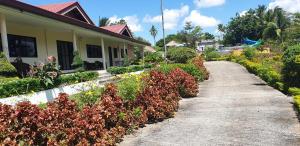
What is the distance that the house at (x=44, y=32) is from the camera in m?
12.7

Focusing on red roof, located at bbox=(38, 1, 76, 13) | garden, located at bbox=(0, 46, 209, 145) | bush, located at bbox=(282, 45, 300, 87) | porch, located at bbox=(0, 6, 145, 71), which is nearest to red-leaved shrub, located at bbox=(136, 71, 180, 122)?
garden, located at bbox=(0, 46, 209, 145)

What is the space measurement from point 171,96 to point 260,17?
80.8 meters

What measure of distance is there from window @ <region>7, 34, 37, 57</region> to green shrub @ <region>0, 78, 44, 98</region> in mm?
5235

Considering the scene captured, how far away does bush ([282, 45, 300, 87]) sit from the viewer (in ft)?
46.2

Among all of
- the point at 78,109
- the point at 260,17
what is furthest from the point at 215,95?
the point at 260,17

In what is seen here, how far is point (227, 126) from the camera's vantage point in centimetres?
841

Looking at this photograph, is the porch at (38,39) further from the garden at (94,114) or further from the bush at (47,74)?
the garden at (94,114)

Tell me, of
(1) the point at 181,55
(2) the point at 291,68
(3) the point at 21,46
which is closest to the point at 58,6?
(3) the point at 21,46

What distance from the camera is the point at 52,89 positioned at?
12234 millimetres

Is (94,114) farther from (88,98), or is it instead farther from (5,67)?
(5,67)

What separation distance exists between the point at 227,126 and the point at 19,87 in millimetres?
6089

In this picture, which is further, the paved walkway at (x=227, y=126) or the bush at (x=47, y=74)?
the bush at (x=47, y=74)

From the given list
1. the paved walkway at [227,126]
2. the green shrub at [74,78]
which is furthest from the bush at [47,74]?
the paved walkway at [227,126]

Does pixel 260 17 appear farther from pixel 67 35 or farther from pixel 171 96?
pixel 171 96
